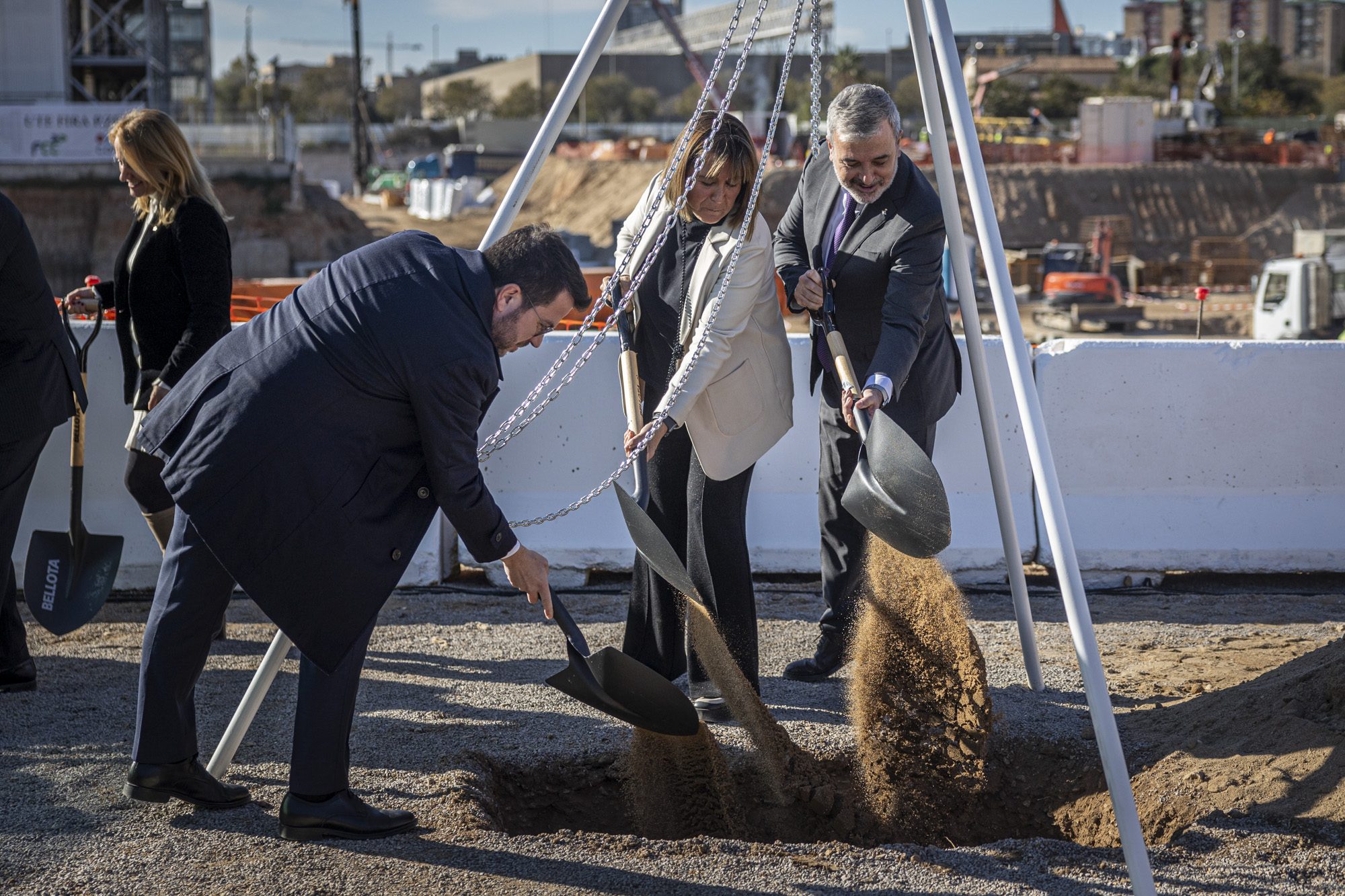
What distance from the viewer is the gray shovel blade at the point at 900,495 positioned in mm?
3514

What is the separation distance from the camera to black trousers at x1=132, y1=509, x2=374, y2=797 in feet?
10.2

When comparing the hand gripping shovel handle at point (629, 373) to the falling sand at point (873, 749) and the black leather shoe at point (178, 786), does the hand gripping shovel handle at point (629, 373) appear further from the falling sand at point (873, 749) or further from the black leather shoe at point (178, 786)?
the black leather shoe at point (178, 786)

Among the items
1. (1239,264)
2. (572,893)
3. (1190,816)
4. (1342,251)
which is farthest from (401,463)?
(1239,264)

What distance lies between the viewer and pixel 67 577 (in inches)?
181

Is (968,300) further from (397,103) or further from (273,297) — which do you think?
(397,103)

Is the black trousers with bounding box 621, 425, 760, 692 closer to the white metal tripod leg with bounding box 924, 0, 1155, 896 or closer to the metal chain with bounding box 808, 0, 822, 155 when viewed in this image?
the metal chain with bounding box 808, 0, 822, 155

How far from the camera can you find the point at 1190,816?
133 inches

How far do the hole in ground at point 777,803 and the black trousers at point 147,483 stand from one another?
167cm

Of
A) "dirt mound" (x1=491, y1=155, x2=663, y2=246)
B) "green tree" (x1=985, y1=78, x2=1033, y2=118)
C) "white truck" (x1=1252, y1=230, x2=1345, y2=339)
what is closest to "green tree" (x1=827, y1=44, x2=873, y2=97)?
"green tree" (x1=985, y1=78, x2=1033, y2=118)

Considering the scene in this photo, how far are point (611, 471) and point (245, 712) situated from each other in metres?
2.73

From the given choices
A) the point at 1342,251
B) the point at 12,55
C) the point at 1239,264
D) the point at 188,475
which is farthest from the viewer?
the point at 12,55

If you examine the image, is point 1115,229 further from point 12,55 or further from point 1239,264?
point 12,55

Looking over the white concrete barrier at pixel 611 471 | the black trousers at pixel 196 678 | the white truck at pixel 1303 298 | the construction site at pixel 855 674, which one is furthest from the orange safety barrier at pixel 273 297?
the white truck at pixel 1303 298

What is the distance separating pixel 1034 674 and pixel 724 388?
4.90ft
